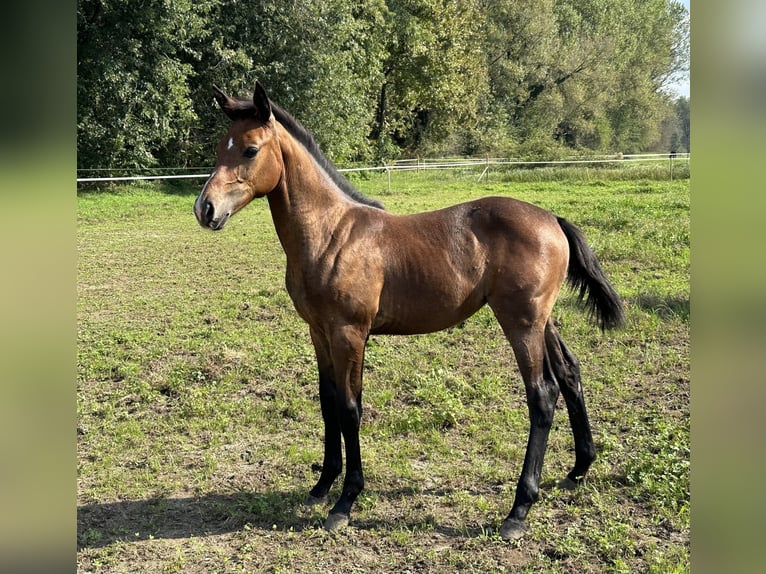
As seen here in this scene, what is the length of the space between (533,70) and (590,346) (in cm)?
3692

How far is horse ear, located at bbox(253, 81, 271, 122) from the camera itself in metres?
3.04

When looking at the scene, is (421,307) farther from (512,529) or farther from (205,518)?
(205,518)

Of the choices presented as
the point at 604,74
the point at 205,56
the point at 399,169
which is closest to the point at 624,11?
the point at 604,74

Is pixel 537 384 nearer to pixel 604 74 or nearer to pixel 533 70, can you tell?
pixel 533 70

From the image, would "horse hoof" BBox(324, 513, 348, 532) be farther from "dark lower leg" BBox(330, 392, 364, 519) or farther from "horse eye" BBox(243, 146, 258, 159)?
"horse eye" BBox(243, 146, 258, 159)

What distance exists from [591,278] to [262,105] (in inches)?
90.4

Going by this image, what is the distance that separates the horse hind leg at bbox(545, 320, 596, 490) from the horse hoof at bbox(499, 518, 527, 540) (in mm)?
564

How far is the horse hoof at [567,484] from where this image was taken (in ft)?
11.9

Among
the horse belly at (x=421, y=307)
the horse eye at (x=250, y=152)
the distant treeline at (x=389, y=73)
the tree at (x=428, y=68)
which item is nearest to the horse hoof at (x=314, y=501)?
the horse belly at (x=421, y=307)

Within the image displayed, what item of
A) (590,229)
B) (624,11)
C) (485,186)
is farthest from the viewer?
(624,11)

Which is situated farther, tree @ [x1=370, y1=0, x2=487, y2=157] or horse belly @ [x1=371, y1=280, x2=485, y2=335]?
tree @ [x1=370, y1=0, x2=487, y2=157]

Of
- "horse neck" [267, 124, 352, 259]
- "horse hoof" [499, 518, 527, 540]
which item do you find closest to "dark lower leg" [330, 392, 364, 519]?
"horse hoof" [499, 518, 527, 540]

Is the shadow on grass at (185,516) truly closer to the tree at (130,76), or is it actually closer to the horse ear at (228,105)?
the horse ear at (228,105)
